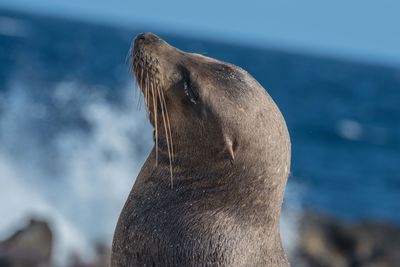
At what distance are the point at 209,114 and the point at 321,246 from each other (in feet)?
41.4

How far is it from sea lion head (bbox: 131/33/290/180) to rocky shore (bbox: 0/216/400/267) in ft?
20.1

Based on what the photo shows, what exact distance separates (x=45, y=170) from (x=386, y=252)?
281 inches

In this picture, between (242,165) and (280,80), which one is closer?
(242,165)

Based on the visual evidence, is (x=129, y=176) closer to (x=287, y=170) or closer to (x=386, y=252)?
(x=386, y=252)

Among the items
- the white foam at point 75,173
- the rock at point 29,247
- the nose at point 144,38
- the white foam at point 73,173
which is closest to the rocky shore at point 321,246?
the rock at point 29,247

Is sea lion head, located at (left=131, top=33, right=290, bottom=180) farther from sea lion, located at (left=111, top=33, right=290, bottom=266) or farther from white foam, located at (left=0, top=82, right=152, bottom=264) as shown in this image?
white foam, located at (left=0, top=82, right=152, bottom=264)

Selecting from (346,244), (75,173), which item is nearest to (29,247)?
(346,244)

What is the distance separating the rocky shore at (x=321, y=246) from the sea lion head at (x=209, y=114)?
6114 millimetres

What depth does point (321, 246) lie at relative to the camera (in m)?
18.6

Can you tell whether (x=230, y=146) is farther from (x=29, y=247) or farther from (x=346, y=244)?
(x=346, y=244)

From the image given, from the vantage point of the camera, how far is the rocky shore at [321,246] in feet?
42.2

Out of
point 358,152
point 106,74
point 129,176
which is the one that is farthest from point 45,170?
point 106,74

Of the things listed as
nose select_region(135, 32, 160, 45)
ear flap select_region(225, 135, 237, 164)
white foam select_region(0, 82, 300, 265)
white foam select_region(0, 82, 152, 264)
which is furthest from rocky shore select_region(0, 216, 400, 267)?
ear flap select_region(225, 135, 237, 164)

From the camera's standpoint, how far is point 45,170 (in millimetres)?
21953
